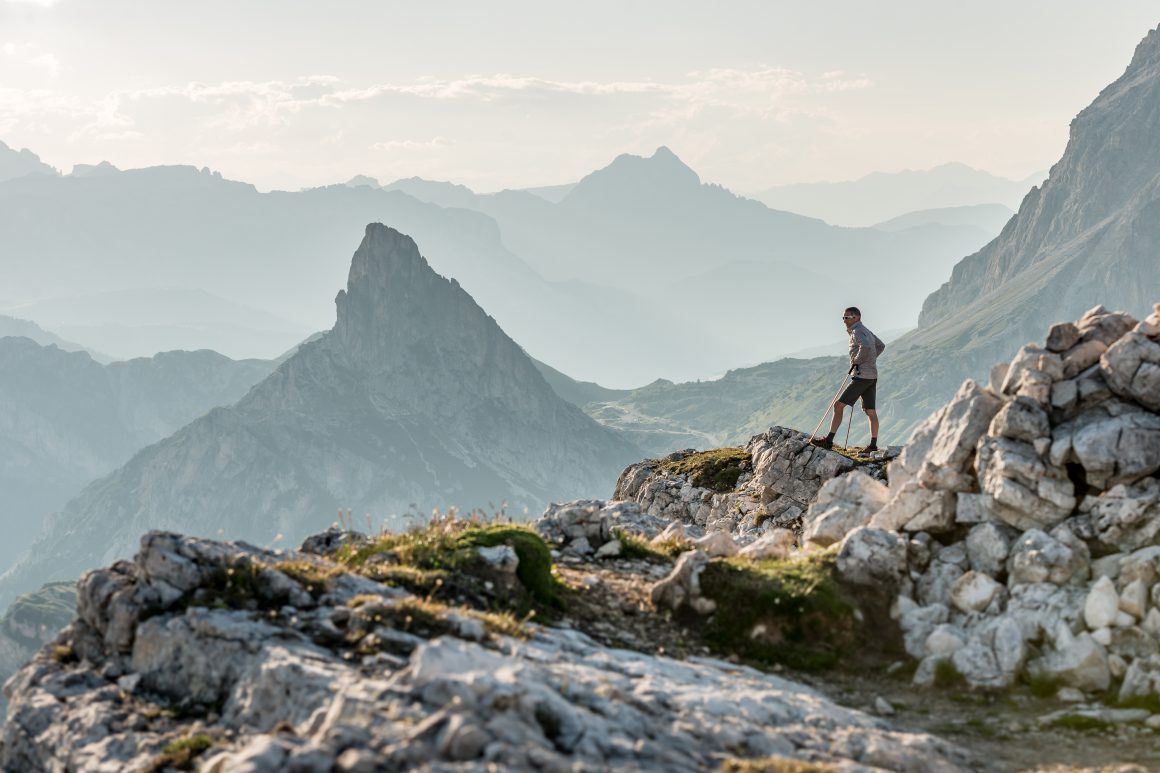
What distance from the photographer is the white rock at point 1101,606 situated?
16.4 metres

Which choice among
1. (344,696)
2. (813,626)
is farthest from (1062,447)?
(344,696)

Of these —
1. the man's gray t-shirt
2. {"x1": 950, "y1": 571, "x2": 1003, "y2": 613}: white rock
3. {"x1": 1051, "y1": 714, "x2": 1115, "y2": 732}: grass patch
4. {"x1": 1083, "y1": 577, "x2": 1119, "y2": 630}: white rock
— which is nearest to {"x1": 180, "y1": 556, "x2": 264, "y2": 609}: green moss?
{"x1": 1051, "y1": 714, "x2": 1115, "y2": 732}: grass patch

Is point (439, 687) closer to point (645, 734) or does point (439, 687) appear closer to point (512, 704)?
point (512, 704)

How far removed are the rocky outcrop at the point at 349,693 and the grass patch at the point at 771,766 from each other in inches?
12.3

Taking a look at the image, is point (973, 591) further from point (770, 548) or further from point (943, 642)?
point (770, 548)

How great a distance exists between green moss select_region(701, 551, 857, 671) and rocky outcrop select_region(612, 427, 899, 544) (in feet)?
39.6

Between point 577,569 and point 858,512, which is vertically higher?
point 858,512

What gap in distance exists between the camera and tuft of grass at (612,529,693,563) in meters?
23.2

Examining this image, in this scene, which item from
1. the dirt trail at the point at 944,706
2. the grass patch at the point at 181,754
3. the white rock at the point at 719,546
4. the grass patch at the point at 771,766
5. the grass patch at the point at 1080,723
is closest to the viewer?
the grass patch at the point at 771,766

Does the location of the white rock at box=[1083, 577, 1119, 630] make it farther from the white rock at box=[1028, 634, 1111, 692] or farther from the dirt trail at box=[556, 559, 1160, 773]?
the dirt trail at box=[556, 559, 1160, 773]

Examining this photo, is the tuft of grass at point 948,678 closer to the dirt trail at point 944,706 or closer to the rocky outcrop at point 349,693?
the dirt trail at point 944,706

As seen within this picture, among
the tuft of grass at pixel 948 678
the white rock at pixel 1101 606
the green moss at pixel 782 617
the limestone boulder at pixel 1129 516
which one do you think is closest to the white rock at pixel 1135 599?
the white rock at pixel 1101 606

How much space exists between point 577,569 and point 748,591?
501 centimetres

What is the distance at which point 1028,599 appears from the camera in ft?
57.2
